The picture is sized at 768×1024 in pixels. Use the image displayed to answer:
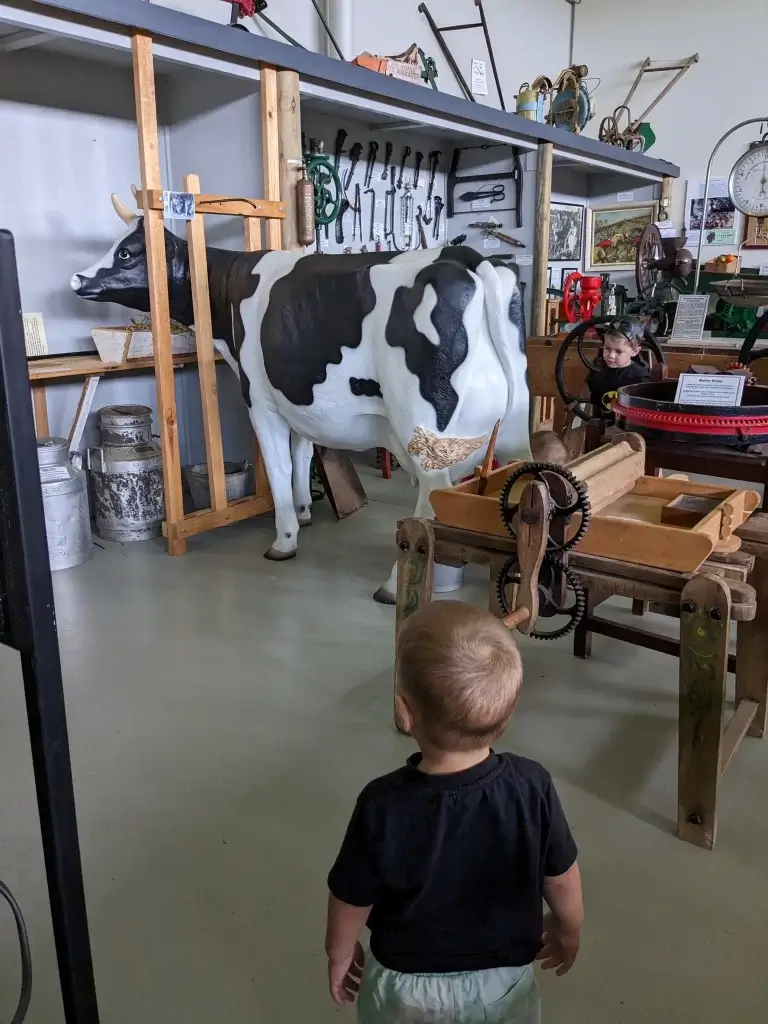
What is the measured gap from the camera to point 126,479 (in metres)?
4.62

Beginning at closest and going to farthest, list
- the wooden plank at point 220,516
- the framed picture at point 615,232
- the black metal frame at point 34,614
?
the black metal frame at point 34,614, the wooden plank at point 220,516, the framed picture at point 615,232

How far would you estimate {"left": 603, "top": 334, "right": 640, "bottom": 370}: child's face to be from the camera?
3453 millimetres

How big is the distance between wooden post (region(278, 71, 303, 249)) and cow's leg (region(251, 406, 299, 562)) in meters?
1.13

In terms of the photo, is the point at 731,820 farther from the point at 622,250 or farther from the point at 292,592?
the point at 622,250

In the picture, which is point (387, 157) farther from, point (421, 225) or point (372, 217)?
point (421, 225)

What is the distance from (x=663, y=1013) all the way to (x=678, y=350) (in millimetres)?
3792

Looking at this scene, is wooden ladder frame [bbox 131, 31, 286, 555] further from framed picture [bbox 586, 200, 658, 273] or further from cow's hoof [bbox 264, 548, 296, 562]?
framed picture [bbox 586, 200, 658, 273]

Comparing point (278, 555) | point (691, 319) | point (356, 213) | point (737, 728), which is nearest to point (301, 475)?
point (278, 555)

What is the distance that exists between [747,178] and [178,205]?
17.0 ft

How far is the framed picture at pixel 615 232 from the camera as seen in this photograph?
347 inches

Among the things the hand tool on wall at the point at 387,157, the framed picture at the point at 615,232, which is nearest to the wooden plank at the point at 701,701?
the hand tool on wall at the point at 387,157

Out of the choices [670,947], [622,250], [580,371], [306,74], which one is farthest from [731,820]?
[622,250]

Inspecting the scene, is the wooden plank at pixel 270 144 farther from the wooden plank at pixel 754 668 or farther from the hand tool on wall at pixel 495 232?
the wooden plank at pixel 754 668

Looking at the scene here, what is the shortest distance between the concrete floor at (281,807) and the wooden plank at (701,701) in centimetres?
10
